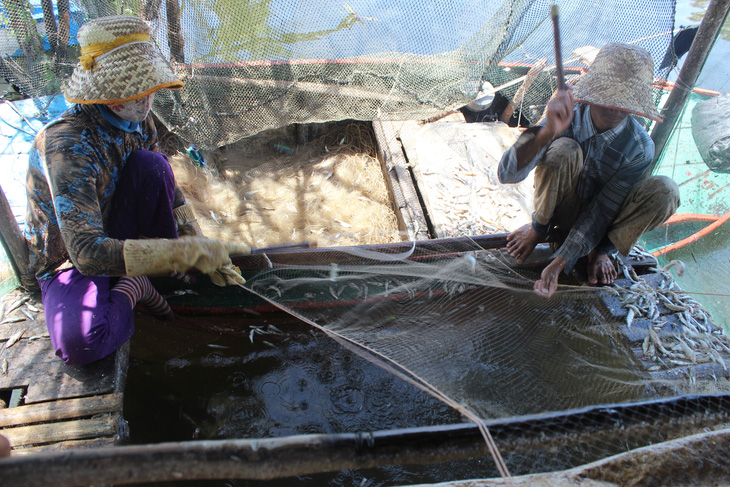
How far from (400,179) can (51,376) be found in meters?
3.68

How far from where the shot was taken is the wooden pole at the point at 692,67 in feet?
11.4

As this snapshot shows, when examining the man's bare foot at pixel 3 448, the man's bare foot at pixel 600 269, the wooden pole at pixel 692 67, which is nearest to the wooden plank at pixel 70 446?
the man's bare foot at pixel 3 448

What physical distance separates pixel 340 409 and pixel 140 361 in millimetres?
1477

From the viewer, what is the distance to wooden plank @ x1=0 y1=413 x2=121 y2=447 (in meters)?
2.08

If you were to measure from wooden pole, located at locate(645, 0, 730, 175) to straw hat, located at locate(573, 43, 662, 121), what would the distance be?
1.06m

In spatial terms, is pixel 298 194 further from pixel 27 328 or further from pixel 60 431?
pixel 60 431

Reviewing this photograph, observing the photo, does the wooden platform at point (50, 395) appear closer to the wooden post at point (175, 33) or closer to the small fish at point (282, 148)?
the wooden post at point (175, 33)

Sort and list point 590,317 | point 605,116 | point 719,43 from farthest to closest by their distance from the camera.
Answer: point 719,43 → point 590,317 → point 605,116

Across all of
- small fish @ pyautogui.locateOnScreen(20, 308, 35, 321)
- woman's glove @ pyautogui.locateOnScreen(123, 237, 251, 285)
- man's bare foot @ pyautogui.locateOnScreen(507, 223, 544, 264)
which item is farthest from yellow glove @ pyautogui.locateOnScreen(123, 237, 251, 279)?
man's bare foot @ pyautogui.locateOnScreen(507, 223, 544, 264)

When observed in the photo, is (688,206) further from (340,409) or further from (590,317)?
(340,409)

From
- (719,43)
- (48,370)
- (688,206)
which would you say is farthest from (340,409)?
(719,43)

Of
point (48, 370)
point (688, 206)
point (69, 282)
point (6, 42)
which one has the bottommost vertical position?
point (688, 206)

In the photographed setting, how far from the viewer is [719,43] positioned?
7.52 meters

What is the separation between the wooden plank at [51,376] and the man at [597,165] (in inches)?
110
